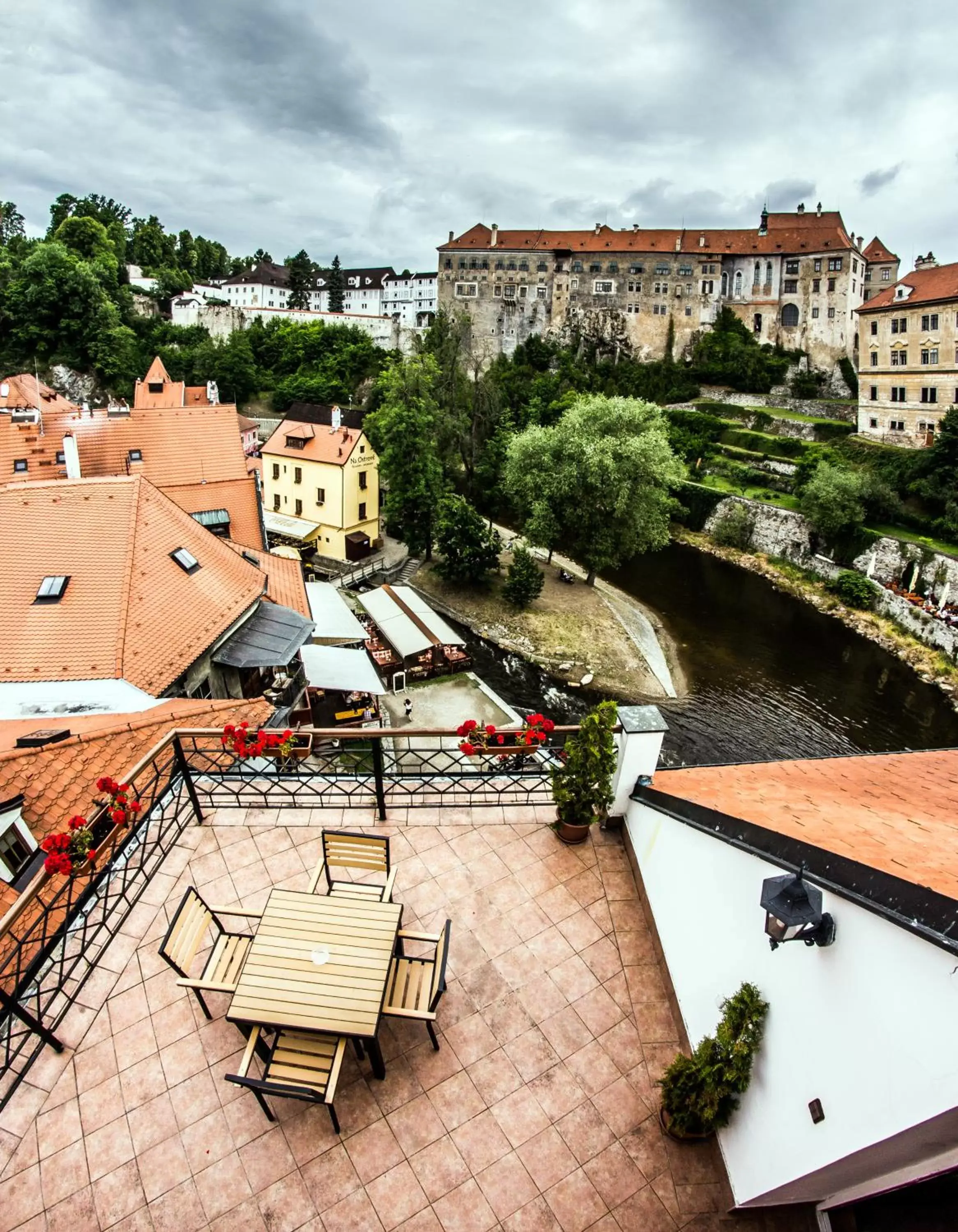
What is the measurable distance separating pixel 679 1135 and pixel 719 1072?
2.25ft

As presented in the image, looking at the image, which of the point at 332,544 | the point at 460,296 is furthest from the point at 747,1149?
the point at 460,296

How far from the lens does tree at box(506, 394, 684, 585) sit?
2666 centimetres

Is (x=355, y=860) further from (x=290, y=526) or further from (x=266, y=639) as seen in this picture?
(x=290, y=526)

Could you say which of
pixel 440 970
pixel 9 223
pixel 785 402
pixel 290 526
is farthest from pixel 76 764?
pixel 9 223

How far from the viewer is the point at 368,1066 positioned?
4.86 meters

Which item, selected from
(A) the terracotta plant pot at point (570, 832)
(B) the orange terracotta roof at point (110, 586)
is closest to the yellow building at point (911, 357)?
(B) the orange terracotta roof at point (110, 586)

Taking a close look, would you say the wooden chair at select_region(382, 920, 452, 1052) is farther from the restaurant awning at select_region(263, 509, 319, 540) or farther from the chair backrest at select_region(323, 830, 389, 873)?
the restaurant awning at select_region(263, 509, 319, 540)

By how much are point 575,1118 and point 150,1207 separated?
2.91m

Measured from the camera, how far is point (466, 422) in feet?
119

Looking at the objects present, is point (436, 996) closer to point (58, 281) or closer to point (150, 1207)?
point (150, 1207)

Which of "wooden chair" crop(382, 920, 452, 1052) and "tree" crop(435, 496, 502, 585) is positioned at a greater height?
"tree" crop(435, 496, 502, 585)

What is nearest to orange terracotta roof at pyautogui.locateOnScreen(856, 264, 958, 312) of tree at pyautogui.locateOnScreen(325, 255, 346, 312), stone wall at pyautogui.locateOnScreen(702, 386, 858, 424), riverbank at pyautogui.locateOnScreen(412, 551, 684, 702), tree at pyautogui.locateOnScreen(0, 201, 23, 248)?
stone wall at pyautogui.locateOnScreen(702, 386, 858, 424)

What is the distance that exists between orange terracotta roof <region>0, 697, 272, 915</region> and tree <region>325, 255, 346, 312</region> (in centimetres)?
8217

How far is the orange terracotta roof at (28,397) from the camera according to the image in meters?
28.1
